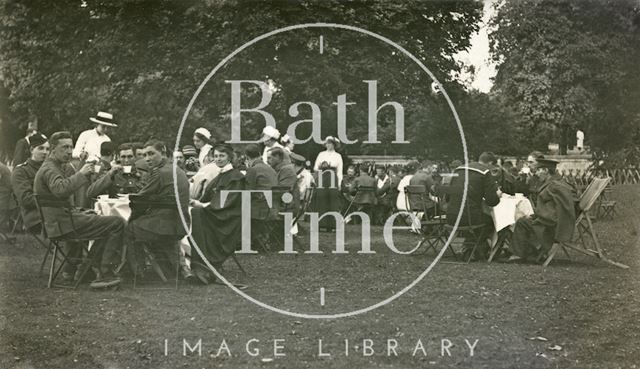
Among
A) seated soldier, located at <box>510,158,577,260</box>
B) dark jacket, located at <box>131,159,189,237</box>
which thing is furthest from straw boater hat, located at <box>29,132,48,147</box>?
seated soldier, located at <box>510,158,577,260</box>

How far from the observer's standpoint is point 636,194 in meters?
8.30

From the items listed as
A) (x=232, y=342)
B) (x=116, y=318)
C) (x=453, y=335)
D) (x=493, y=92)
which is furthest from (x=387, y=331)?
(x=493, y=92)

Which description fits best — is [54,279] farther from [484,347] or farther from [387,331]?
[484,347]

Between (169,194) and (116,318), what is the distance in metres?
1.48

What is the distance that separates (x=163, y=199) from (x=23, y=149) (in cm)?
210

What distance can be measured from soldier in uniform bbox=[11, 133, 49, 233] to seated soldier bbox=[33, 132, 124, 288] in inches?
26.2

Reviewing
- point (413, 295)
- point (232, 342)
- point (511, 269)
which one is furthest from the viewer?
point (511, 269)

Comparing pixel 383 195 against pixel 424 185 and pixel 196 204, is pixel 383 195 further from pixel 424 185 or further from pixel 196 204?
pixel 196 204

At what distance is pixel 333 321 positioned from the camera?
681cm

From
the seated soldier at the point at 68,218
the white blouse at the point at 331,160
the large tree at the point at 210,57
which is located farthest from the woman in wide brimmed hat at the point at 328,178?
the seated soldier at the point at 68,218

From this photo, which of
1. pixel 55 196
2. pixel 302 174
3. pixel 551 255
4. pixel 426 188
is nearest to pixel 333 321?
pixel 55 196

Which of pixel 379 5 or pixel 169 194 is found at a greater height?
pixel 379 5

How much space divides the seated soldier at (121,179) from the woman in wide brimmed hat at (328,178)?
7.44 ft

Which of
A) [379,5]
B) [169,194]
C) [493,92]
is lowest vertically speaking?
[169,194]
